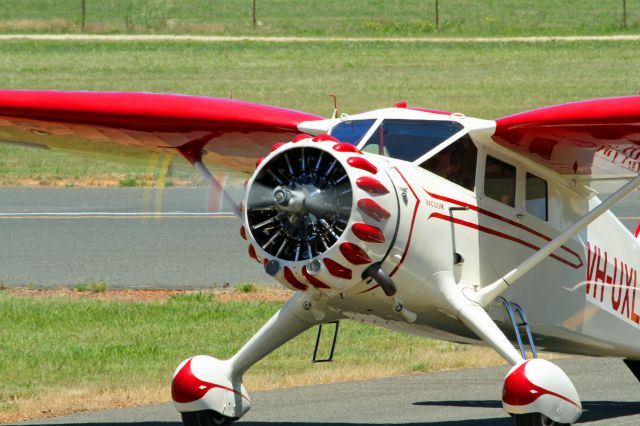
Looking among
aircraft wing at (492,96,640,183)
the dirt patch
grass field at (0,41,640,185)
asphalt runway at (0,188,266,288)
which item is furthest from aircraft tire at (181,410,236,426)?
grass field at (0,41,640,185)

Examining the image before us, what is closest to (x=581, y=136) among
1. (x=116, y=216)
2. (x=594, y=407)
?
(x=594, y=407)

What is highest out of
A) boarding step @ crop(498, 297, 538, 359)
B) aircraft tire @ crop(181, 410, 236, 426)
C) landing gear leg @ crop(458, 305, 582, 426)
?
boarding step @ crop(498, 297, 538, 359)

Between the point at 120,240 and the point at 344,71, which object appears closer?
the point at 120,240

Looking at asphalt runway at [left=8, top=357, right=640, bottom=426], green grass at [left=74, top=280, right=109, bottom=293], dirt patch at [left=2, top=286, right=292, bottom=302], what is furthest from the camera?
green grass at [left=74, top=280, right=109, bottom=293]

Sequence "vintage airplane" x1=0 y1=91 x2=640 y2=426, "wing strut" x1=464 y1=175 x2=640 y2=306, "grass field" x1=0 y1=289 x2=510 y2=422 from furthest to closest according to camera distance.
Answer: "grass field" x1=0 y1=289 x2=510 y2=422
"wing strut" x1=464 y1=175 x2=640 y2=306
"vintage airplane" x1=0 y1=91 x2=640 y2=426

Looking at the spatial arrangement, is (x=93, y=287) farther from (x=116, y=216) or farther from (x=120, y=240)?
(x=116, y=216)

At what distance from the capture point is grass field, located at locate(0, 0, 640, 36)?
53.6 meters

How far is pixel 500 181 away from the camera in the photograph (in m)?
9.09

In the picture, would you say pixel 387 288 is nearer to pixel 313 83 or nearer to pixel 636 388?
pixel 636 388

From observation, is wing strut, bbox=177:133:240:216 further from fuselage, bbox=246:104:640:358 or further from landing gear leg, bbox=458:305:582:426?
landing gear leg, bbox=458:305:582:426

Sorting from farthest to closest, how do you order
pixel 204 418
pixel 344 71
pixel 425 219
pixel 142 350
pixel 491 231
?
pixel 344 71 → pixel 142 350 → pixel 204 418 → pixel 491 231 → pixel 425 219

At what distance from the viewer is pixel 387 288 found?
26.6 feet

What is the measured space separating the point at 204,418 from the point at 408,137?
2306 mm

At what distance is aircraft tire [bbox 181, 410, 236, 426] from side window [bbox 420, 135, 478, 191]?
86.0 inches
